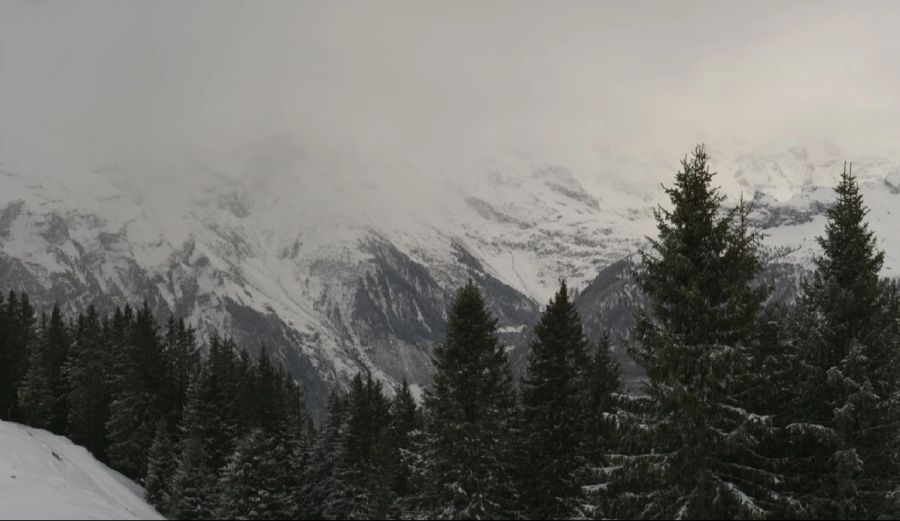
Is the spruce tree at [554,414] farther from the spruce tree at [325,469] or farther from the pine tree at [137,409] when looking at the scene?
the pine tree at [137,409]

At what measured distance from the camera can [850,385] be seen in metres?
22.8

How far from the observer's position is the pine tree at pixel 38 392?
215ft

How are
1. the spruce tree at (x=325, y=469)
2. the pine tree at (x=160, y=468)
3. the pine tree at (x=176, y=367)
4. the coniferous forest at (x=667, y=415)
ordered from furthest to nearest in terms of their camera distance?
1. the pine tree at (x=176, y=367)
2. the spruce tree at (x=325, y=469)
3. the pine tree at (x=160, y=468)
4. the coniferous forest at (x=667, y=415)

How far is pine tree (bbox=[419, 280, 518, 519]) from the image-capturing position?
30.8m

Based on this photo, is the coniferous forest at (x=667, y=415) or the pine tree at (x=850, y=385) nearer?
the coniferous forest at (x=667, y=415)

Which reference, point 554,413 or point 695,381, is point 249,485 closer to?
point 554,413

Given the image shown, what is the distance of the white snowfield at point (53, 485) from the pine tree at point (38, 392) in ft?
29.2

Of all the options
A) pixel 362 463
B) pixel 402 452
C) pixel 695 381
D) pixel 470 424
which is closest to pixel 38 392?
pixel 362 463

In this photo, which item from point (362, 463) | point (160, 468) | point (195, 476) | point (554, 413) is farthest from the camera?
point (362, 463)

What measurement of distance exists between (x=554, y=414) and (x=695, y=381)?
13.0 m

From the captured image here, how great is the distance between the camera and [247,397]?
213 ft

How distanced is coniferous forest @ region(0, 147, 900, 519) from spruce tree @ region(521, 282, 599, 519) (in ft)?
0.26

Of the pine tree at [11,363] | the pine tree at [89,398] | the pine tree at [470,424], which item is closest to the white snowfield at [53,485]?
the pine tree at [89,398]

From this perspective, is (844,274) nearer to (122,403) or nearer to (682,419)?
(682,419)
